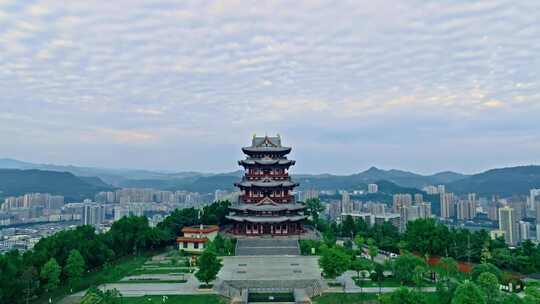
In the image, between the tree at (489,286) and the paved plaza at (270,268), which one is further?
the paved plaza at (270,268)

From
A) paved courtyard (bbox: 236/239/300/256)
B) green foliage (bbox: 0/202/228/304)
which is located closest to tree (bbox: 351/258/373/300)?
paved courtyard (bbox: 236/239/300/256)

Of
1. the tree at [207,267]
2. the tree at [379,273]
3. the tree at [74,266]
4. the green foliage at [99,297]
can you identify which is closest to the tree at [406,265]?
the tree at [379,273]

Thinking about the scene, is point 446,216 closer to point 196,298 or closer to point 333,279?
point 333,279

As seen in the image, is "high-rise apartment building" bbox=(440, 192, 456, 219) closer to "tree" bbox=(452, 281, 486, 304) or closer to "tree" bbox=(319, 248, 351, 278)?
"tree" bbox=(319, 248, 351, 278)

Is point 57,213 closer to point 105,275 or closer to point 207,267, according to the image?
point 105,275

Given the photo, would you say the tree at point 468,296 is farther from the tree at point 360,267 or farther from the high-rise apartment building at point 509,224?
the high-rise apartment building at point 509,224
